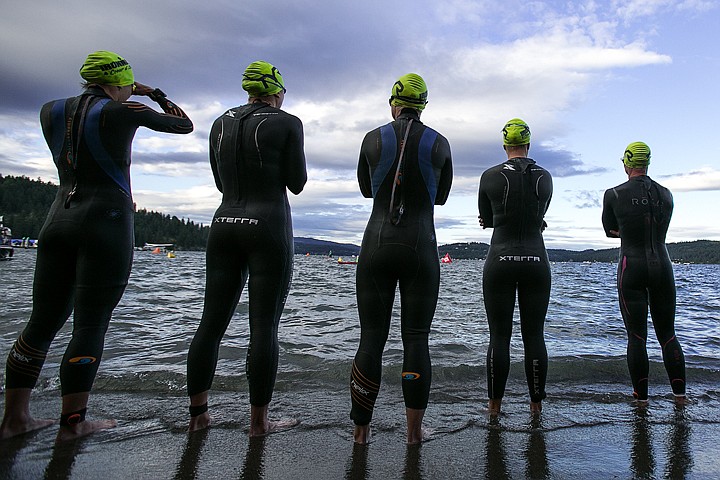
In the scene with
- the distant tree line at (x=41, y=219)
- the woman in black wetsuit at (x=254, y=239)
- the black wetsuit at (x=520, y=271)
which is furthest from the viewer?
the distant tree line at (x=41, y=219)

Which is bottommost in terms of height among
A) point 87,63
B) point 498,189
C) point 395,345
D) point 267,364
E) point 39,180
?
point 395,345

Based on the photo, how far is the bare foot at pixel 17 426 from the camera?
3633mm

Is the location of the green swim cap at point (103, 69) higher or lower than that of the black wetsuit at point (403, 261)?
higher

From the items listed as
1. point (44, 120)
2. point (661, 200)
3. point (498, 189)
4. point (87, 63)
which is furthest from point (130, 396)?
point (661, 200)

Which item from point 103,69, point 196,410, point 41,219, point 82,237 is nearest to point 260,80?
point 103,69

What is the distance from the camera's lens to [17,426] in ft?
12.1

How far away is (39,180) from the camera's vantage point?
142 meters

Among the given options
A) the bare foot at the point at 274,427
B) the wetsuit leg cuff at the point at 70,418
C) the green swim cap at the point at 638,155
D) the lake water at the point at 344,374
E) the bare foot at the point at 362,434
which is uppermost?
the green swim cap at the point at 638,155

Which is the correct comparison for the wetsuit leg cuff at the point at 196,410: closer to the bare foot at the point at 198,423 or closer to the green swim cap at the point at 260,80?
the bare foot at the point at 198,423

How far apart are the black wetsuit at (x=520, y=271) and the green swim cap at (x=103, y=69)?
3.28 m

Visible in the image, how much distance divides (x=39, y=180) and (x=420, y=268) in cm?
16618

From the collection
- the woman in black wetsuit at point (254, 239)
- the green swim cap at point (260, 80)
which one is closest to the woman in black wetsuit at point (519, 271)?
the woman in black wetsuit at point (254, 239)

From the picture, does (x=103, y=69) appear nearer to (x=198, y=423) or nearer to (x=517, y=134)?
(x=198, y=423)

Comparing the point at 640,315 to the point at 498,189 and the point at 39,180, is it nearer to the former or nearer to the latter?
the point at 498,189
